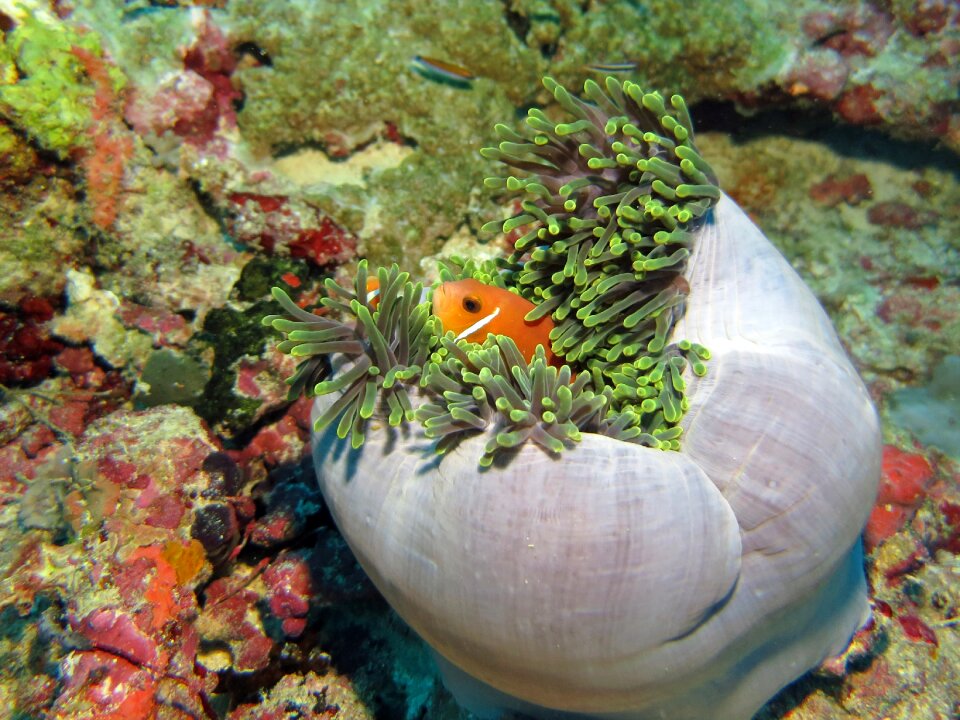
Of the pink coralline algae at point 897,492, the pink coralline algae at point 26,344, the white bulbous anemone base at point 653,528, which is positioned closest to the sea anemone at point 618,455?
the white bulbous anemone base at point 653,528

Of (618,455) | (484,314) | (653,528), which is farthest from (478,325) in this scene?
(653,528)

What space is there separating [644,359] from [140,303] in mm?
3080

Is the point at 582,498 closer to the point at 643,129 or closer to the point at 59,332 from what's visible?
the point at 643,129

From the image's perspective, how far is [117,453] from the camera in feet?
9.28

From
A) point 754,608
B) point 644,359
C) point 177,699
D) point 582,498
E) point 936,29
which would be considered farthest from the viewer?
point 936,29

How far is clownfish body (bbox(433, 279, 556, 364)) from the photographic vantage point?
2.30 meters

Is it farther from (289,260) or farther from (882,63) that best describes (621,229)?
(882,63)

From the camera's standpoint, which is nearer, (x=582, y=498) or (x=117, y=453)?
(x=582, y=498)

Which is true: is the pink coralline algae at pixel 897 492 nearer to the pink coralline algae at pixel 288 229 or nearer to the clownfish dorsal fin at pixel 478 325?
the clownfish dorsal fin at pixel 478 325

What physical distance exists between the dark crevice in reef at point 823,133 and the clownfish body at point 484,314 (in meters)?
2.88

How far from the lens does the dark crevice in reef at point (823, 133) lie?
435 cm

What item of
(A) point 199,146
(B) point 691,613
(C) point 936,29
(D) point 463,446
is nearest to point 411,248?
(A) point 199,146

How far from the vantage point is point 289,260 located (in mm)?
3508

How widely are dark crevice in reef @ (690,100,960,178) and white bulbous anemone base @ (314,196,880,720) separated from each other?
2782 millimetres
